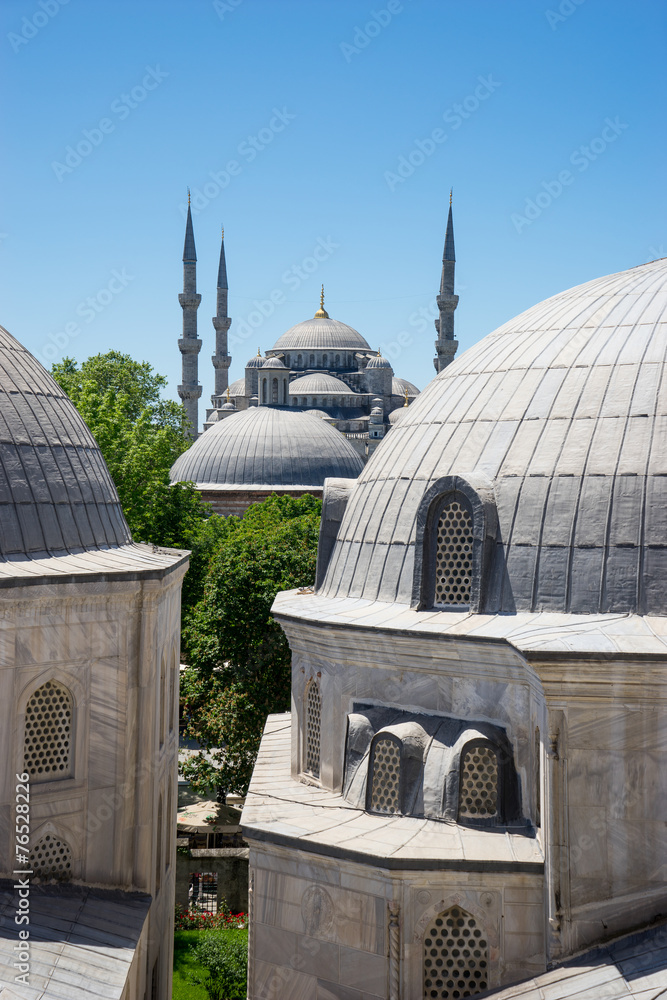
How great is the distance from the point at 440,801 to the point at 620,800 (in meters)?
2.39

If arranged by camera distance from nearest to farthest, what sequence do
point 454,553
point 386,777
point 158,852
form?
point 386,777 < point 454,553 < point 158,852

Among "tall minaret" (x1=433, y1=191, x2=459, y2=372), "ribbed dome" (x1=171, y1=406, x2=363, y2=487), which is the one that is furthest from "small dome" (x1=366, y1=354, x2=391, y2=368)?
"ribbed dome" (x1=171, y1=406, x2=363, y2=487)

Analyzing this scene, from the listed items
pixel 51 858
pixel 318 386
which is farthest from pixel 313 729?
pixel 318 386

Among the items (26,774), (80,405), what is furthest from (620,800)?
(80,405)

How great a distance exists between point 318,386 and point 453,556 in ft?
213

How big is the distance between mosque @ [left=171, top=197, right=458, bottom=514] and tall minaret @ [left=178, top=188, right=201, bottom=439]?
0.23 ft

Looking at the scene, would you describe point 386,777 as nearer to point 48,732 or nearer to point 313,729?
point 313,729

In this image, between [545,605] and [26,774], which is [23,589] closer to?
[26,774]

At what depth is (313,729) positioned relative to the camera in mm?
14070

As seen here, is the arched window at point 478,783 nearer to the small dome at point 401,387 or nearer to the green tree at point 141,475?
the green tree at point 141,475

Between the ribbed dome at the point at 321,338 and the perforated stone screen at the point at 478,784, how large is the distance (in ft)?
235

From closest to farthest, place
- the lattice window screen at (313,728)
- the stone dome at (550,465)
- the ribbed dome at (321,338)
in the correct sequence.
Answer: the stone dome at (550,465) < the lattice window screen at (313,728) < the ribbed dome at (321,338)

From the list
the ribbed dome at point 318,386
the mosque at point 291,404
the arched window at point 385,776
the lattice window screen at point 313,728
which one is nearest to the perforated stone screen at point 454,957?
the arched window at point 385,776

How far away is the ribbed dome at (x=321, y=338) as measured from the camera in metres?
82.0
